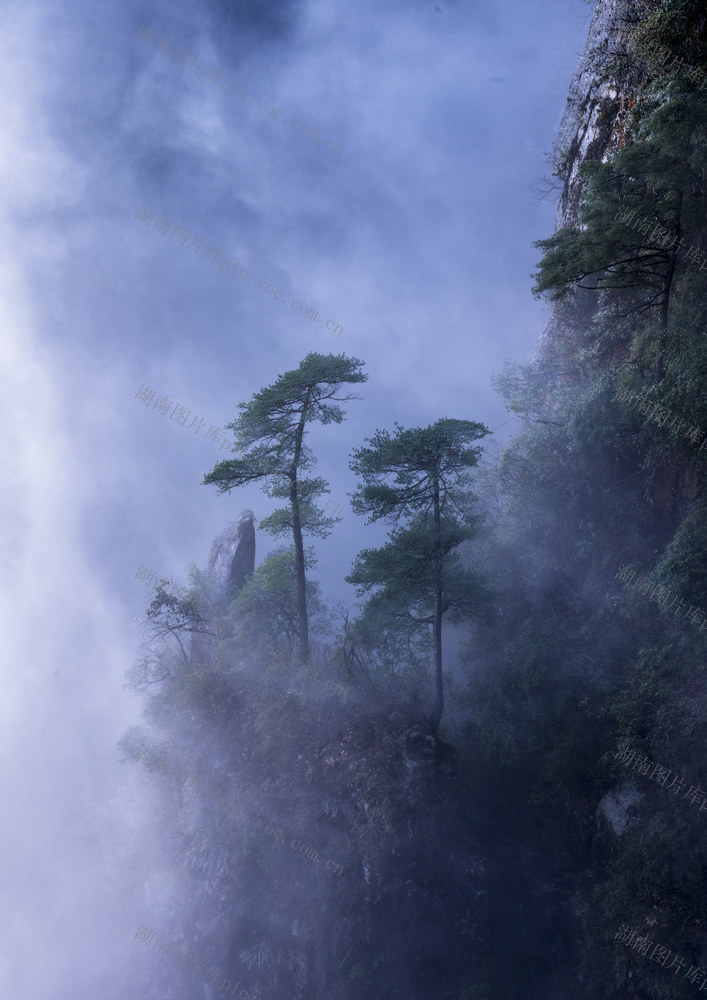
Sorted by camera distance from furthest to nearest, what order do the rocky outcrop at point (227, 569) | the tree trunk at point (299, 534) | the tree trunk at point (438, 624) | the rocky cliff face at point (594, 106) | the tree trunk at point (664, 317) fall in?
1. the rocky outcrop at point (227, 569)
2. the tree trunk at point (299, 534)
3. the rocky cliff face at point (594, 106)
4. the tree trunk at point (438, 624)
5. the tree trunk at point (664, 317)

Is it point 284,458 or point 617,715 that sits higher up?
point 284,458

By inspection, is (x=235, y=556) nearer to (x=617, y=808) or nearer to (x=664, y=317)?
(x=617, y=808)

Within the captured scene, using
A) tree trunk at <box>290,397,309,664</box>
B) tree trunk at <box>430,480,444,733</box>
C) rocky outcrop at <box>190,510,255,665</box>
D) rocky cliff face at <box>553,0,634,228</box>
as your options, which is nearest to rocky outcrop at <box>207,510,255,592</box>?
rocky outcrop at <box>190,510,255,665</box>

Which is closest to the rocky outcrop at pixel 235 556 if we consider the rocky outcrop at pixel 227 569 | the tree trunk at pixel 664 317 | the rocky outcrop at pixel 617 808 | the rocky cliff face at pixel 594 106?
the rocky outcrop at pixel 227 569

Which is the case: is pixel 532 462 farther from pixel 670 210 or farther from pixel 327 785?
pixel 327 785

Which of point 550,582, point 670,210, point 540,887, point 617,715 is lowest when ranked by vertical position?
point 540,887

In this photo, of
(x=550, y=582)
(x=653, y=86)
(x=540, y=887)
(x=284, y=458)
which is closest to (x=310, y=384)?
(x=284, y=458)

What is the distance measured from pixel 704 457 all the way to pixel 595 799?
10774mm

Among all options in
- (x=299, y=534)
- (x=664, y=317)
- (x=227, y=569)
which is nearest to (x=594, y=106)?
(x=664, y=317)

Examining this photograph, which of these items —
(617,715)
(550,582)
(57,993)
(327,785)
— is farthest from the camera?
(57,993)

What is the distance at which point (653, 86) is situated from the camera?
18.2 m

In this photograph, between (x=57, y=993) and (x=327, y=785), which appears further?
(x=57, y=993)

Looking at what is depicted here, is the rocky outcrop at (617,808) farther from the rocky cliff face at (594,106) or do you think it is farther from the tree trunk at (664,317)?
the rocky cliff face at (594,106)

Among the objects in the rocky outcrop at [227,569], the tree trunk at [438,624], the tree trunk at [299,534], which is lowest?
the tree trunk at [438,624]
